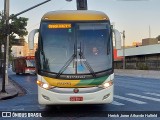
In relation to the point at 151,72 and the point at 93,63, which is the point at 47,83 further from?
the point at 151,72

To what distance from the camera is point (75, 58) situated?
39.8 feet

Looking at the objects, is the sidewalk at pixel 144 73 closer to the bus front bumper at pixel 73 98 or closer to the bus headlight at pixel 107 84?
the bus headlight at pixel 107 84

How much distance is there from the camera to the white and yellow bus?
11828mm

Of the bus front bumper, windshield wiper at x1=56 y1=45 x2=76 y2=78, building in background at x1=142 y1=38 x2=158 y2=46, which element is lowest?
the bus front bumper

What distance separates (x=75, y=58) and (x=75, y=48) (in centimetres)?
36

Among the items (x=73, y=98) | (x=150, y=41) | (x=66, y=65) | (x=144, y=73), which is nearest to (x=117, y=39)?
(x=66, y=65)

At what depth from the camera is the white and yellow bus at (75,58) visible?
11828 mm

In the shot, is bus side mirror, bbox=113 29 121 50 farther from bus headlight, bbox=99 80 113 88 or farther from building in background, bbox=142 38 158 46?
building in background, bbox=142 38 158 46

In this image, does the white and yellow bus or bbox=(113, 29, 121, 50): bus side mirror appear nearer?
the white and yellow bus

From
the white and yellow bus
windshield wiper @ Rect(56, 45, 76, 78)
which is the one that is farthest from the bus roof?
windshield wiper @ Rect(56, 45, 76, 78)

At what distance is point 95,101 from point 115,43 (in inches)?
88.1

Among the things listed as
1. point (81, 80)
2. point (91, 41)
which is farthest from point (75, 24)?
point (81, 80)

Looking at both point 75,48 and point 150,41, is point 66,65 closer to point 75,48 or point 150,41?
point 75,48

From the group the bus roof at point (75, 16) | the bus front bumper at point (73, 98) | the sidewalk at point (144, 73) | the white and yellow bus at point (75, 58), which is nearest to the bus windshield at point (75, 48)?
the white and yellow bus at point (75, 58)
